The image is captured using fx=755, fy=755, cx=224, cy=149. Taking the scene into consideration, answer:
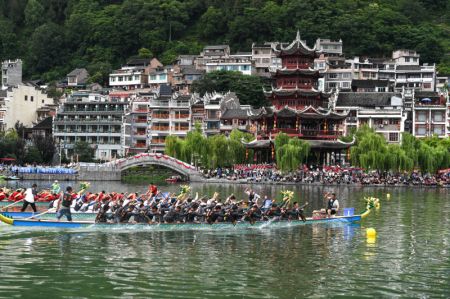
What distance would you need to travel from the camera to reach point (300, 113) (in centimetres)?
9369

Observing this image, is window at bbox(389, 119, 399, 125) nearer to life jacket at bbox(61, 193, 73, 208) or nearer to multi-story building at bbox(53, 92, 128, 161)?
multi-story building at bbox(53, 92, 128, 161)

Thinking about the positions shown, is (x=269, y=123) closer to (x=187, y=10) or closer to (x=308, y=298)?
(x=308, y=298)

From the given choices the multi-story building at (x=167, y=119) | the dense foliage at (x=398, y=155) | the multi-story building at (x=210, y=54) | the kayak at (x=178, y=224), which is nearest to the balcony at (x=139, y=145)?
the multi-story building at (x=167, y=119)

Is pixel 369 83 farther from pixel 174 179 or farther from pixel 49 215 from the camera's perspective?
pixel 49 215

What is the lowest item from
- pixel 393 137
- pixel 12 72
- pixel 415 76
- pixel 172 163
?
pixel 172 163

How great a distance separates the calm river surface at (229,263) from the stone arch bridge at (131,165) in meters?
49.8

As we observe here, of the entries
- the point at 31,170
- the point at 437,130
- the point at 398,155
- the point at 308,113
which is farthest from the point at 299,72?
the point at 31,170

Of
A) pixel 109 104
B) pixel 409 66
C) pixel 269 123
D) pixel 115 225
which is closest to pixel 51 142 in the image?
pixel 109 104

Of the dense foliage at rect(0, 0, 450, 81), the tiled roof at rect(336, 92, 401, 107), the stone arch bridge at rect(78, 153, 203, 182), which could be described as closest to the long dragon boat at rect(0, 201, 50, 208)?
the stone arch bridge at rect(78, 153, 203, 182)

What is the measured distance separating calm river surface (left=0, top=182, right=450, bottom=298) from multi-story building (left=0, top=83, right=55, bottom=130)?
95.3 m

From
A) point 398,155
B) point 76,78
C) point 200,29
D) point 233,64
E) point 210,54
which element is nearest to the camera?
point 398,155

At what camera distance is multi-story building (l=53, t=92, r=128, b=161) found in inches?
4717

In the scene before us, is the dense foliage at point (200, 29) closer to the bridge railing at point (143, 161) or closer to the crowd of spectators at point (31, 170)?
the crowd of spectators at point (31, 170)

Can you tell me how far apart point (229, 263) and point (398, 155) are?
193ft
